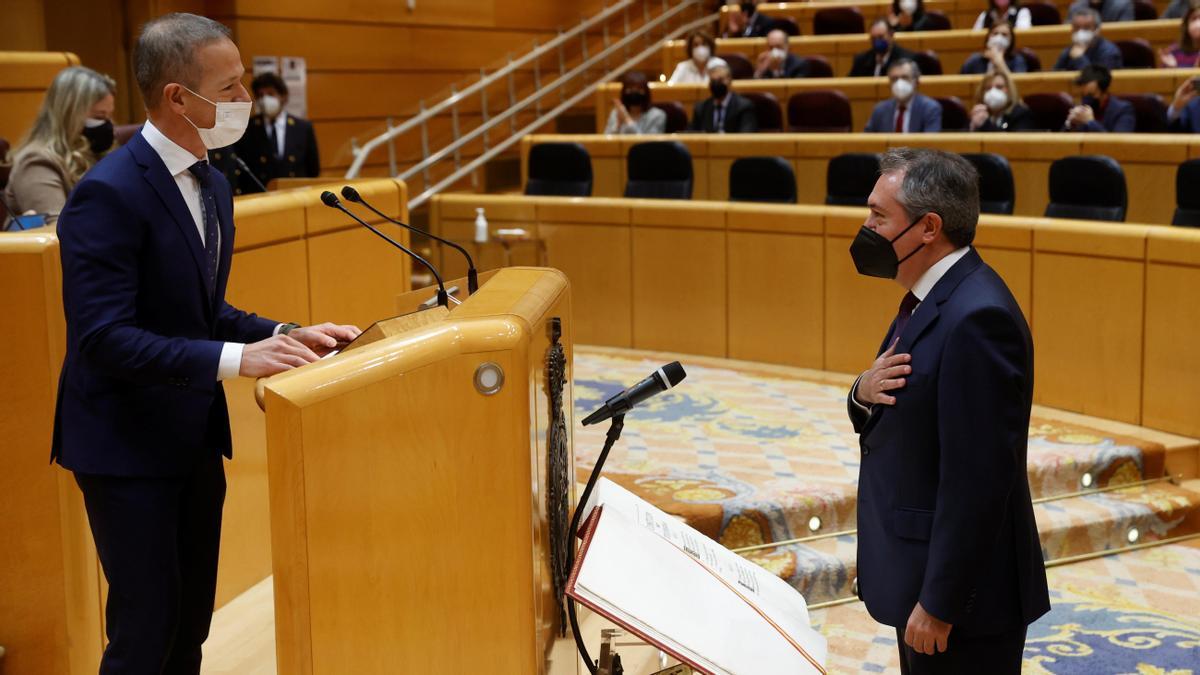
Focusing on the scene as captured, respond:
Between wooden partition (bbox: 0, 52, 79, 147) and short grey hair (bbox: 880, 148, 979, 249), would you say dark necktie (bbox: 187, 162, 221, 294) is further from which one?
wooden partition (bbox: 0, 52, 79, 147)

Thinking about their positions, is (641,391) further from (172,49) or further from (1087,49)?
(1087,49)

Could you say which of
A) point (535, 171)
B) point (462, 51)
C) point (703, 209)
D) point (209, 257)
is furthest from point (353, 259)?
point (462, 51)

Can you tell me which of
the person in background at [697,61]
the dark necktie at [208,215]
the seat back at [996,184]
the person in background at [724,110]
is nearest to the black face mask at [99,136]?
the dark necktie at [208,215]

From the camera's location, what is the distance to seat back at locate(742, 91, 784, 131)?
6.87 meters

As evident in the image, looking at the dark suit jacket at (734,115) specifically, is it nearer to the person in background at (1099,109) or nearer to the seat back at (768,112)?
the seat back at (768,112)

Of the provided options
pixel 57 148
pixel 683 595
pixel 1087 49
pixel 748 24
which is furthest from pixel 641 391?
pixel 748 24

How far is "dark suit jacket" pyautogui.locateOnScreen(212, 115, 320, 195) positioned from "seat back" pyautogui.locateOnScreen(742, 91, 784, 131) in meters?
2.47

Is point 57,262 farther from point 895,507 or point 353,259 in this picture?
point 895,507

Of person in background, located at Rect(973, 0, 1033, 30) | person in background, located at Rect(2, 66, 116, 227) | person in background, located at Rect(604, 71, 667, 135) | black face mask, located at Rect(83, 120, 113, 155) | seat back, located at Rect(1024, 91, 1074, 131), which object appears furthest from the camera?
person in background, located at Rect(973, 0, 1033, 30)

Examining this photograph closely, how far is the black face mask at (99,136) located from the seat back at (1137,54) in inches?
233

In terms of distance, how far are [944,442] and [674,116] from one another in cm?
560

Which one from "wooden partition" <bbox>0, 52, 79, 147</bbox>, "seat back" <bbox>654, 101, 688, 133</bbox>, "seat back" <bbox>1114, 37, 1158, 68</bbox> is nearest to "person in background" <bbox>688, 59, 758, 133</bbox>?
"seat back" <bbox>654, 101, 688, 133</bbox>

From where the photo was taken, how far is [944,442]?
5.29 feet

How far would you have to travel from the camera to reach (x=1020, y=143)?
17.3 feet
